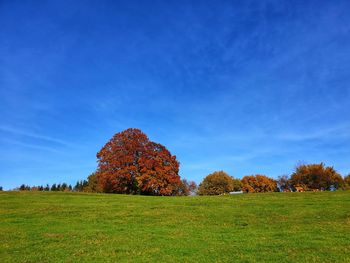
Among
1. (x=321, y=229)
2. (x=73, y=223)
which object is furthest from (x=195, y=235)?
(x=73, y=223)

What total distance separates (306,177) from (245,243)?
107536mm

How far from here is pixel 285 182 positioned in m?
136

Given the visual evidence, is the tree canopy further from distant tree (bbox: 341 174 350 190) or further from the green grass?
the green grass

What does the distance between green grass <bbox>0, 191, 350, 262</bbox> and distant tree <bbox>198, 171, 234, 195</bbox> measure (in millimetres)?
113110

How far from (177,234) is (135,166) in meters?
46.4

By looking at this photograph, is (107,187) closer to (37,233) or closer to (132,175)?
(132,175)

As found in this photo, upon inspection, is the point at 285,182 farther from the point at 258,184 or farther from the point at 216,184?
the point at 216,184

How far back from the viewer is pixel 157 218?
22.4 m

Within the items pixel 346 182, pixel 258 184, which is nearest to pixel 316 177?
pixel 346 182

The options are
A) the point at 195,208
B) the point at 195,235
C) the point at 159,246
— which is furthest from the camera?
the point at 195,208

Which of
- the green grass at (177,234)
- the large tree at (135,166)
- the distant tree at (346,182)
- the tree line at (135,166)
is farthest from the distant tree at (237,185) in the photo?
the green grass at (177,234)

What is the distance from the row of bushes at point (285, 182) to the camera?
109m

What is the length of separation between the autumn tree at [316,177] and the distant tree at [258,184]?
108ft

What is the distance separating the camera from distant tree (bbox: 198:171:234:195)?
138125 mm
